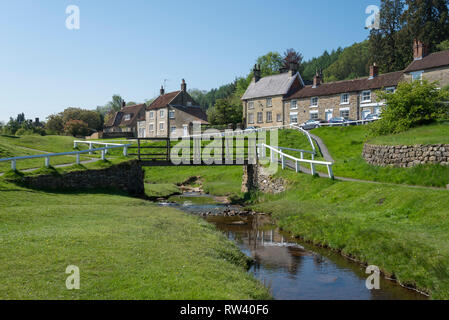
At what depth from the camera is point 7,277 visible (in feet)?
25.9

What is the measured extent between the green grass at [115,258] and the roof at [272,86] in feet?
172

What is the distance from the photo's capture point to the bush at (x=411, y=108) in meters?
27.0

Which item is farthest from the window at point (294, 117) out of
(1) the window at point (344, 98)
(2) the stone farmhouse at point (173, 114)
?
(2) the stone farmhouse at point (173, 114)

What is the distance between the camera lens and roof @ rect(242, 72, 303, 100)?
6538 cm

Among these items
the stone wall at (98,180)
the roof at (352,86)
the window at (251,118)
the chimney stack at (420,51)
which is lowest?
the stone wall at (98,180)

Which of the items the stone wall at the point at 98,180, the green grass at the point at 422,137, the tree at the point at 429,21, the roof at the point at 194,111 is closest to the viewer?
the green grass at the point at 422,137

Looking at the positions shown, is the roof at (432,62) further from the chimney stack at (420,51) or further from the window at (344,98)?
the window at (344,98)

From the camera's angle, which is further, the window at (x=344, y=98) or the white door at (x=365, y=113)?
the window at (x=344, y=98)

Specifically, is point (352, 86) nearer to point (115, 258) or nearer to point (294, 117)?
point (294, 117)

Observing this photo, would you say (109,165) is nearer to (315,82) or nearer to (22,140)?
(22,140)

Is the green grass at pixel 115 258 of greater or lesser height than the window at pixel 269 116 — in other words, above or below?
below

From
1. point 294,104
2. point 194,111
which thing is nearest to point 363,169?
point 294,104
